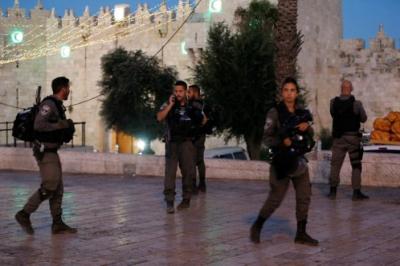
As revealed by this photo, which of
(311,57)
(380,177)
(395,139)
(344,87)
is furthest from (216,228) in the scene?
(311,57)

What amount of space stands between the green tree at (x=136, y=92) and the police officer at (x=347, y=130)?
53.4ft

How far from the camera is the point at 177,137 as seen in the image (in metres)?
8.45

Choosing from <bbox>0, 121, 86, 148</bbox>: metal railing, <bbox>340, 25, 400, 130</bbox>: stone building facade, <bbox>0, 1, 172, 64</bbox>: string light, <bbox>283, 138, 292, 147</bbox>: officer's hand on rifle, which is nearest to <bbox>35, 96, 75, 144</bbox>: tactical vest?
<bbox>283, 138, 292, 147</bbox>: officer's hand on rifle

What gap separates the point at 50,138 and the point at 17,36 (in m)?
29.8

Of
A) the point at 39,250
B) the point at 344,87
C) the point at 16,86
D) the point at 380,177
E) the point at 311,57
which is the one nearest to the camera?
the point at 39,250

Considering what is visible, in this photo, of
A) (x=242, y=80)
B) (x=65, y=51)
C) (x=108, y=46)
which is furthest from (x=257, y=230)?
(x=65, y=51)

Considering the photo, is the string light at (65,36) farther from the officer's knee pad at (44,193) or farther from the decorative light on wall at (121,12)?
the officer's knee pad at (44,193)

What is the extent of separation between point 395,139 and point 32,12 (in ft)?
87.4

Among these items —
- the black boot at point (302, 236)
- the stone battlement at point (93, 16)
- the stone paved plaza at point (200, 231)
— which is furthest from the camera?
the stone battlement at point (93, 16)

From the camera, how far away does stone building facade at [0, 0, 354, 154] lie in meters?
24.5

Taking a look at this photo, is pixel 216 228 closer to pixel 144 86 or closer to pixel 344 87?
pixel 344 87

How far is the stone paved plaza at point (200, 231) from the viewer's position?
5.93 metres

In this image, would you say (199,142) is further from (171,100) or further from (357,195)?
(357,195)

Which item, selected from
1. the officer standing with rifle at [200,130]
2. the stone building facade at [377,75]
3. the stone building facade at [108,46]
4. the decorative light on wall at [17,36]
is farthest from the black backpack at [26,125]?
the decorative light on wall at [17,36]
